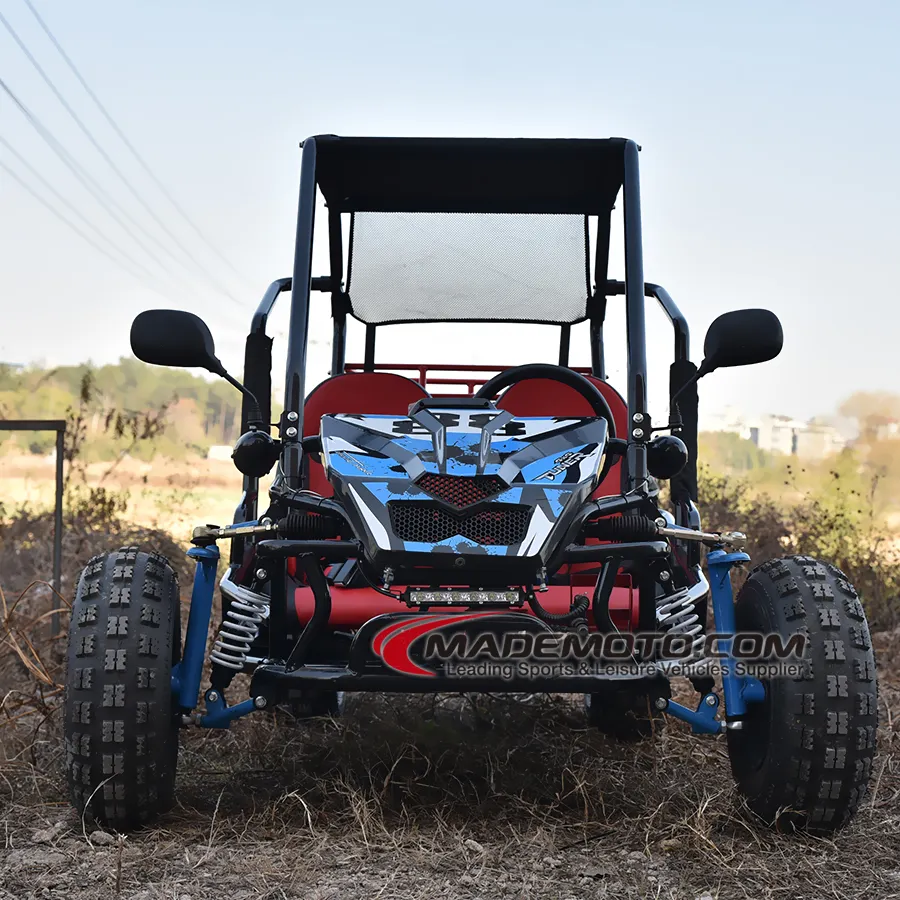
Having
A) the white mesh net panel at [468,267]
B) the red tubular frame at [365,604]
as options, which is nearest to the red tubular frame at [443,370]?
the white mesh net panel at [468,267]

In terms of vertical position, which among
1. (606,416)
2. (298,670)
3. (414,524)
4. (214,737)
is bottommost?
(214,737)


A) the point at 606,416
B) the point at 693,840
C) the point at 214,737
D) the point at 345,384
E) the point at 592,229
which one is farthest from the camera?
the point at 592,229

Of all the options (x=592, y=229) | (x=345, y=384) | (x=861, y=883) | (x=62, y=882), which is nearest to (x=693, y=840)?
(x=861, y=883)

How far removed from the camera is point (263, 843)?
135 inches

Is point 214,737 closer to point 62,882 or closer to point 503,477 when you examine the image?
point 62,882

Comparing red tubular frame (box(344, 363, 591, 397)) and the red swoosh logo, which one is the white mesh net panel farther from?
the red swoosh logo

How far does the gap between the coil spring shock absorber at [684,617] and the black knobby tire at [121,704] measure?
149 cm

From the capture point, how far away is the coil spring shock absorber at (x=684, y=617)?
343cm

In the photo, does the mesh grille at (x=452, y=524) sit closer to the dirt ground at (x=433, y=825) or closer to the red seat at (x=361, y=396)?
the dirt ground at (x=433, y=825)

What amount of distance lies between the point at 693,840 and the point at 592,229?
287cm

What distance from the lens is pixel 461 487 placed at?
10.8 feet

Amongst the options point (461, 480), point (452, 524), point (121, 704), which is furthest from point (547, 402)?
point (121, 704)

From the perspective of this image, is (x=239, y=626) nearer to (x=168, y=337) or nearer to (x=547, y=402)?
(x=168, y=337)

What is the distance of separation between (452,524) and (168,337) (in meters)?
1.02
